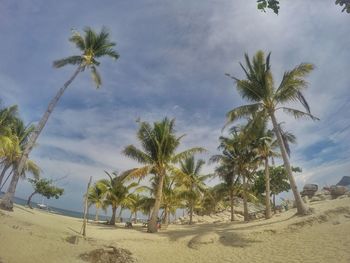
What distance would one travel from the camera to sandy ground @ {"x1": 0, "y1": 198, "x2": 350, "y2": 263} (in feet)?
32.8

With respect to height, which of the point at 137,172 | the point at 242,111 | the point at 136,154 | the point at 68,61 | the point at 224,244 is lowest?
the point at 224,244

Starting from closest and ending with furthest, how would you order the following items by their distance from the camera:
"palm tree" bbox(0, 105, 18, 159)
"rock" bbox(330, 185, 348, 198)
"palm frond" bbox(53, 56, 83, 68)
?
"palm frond" bbox(53, 56, 83, 68) → "palm tree" bbox(0, 105, 18, 159) → "rock" bbox(330, 185, 348, 198)

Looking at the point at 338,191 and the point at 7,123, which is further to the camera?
the point at 7,123

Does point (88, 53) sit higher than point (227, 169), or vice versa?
point (88, 53)

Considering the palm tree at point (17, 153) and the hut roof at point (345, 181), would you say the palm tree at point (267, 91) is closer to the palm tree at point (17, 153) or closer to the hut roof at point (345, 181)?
A: the palm tree at point (17, 153)

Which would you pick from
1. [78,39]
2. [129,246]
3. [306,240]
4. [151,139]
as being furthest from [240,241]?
[78,39]

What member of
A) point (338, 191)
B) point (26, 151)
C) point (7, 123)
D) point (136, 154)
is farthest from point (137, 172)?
point (338, 191)

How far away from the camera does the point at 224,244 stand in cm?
1336

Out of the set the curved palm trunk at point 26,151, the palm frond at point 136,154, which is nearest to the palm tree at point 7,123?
the curved palm trunk at point 26,151

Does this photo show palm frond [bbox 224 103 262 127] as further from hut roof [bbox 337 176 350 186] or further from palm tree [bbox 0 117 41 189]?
hut roof [bbox 337 176 350 186]

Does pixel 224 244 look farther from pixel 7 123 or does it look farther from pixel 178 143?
pixel 7 123

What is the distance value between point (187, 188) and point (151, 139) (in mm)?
7726

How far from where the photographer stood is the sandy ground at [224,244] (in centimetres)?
1000

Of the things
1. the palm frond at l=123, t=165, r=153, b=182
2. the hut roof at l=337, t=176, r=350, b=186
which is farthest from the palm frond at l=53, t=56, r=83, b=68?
the hut roof at l=337, t=176, r=350, b=186
